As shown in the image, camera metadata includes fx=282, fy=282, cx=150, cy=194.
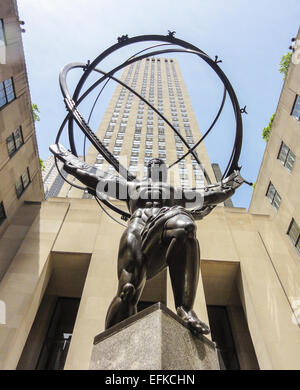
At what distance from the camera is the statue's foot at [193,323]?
329cm

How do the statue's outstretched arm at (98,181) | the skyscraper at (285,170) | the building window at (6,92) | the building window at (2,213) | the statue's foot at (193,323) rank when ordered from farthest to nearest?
1. the building window at (6,92)
2. the skyscraper at (285,170)
3. the building window at (2,213)
4. the statue's outstretched arm at (98,181)
5. the statue's foot at (193,323)

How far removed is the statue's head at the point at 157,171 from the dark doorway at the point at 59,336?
748 cm

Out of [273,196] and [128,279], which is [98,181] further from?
[273,196]

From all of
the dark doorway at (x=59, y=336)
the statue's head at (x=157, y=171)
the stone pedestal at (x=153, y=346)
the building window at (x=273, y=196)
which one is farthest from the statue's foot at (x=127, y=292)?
the building window at (x=273, y=196)

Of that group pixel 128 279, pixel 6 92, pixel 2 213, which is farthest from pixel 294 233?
pixel 6 92

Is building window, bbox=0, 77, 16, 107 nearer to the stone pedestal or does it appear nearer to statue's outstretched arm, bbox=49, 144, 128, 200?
statue's outstretched arm, bbox=49, 144, 128, 200

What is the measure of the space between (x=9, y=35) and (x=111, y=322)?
1479cm

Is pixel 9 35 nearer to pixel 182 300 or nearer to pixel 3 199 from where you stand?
pixel 3 199

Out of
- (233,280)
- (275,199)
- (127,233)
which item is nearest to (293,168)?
(275,199)

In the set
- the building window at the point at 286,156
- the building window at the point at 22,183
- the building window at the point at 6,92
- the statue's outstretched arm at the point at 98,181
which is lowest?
the building window at the point at 22,183

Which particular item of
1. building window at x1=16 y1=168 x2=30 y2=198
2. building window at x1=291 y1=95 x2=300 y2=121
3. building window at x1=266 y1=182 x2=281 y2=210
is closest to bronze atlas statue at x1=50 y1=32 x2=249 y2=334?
building window at x1=16 y1=168 x2=30 y2=198

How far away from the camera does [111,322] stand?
378 cm

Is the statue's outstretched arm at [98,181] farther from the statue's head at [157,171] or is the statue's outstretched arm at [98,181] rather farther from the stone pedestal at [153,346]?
the stone pedestal at [153,346]

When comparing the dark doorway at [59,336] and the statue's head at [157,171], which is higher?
the statue's head at [157,171]
